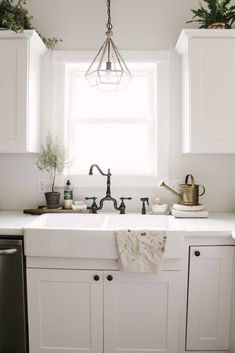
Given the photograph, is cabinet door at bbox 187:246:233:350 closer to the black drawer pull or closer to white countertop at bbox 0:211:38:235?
the black drawer pull

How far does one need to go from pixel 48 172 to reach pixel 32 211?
37cm

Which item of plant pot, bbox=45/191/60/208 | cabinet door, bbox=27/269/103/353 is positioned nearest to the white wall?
plant pot, bbox=45/191/60/208

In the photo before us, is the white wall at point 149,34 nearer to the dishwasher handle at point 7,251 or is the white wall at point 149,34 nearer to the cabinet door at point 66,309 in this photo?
the cabinet door at point 66,309

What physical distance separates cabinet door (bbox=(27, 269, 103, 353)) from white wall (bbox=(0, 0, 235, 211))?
0.89 metres

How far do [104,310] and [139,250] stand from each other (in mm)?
452

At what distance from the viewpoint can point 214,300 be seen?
2.13 meters

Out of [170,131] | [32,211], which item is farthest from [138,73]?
[32,211]

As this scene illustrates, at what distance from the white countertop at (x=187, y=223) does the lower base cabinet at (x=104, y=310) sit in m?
0.29

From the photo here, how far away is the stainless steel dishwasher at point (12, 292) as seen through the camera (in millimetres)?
2115

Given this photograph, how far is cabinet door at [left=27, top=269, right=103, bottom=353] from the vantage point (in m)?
2.12

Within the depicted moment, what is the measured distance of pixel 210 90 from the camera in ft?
7.95

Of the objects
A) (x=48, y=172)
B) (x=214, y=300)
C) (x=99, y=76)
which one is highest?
(x=99, y=76)

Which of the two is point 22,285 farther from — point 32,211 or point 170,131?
point 170,131

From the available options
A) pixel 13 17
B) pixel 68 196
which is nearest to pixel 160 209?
pixel 68 196
